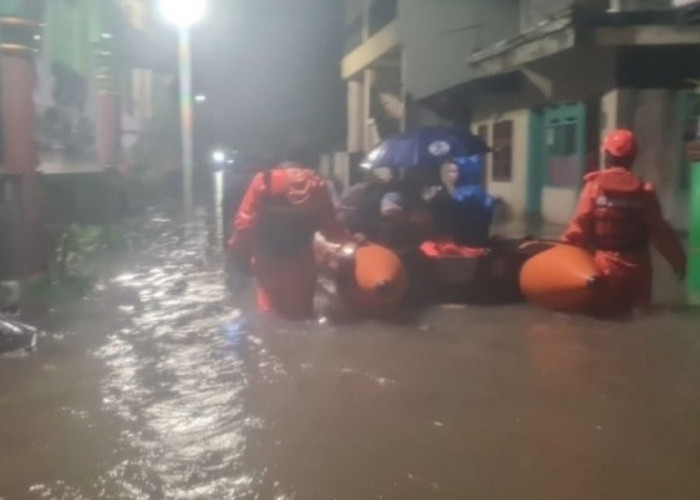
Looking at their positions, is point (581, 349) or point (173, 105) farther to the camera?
point (173, 105)

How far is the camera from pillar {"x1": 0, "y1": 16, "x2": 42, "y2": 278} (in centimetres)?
873

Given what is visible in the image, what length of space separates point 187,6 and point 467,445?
10.8 m

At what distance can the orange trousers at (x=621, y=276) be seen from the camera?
7910mm

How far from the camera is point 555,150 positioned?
17.4 metres

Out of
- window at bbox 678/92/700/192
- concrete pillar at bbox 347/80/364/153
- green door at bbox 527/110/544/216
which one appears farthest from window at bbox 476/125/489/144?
concrete pillar at bbox 347/80/364/153

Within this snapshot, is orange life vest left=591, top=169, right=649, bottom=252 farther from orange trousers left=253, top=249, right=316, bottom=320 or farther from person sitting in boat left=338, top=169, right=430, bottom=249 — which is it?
orange trousers left=253, top=249, right=316, bottom=320

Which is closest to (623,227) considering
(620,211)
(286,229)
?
(620,211)

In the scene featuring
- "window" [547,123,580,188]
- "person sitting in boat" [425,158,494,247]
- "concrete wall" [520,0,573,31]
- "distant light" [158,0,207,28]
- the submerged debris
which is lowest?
the submerged debris

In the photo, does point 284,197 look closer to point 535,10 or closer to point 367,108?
point 535,10

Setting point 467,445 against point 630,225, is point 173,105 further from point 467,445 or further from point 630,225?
point 467,445

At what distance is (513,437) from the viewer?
4898 mm

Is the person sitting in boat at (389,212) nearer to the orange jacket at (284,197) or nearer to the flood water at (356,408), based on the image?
the flood water at (356,408)

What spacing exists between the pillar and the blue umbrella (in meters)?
3.31

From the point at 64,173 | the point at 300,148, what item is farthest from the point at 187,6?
the point at 300,148
